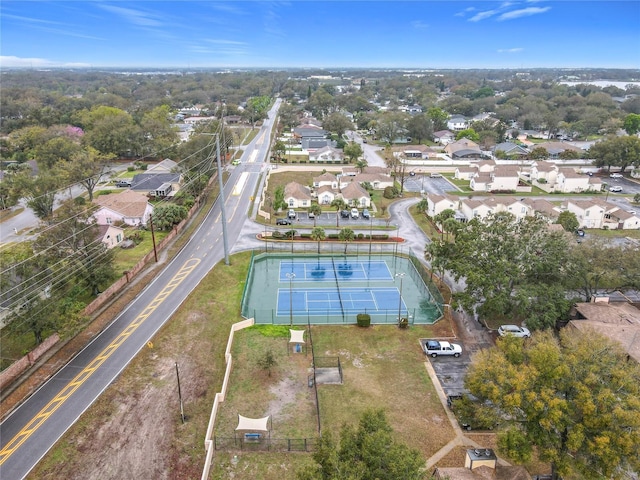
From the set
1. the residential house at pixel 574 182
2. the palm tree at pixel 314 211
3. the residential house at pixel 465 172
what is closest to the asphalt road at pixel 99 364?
the palm tree at pixel 314 211

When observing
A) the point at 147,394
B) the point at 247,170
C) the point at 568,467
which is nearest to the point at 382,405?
the point at 568,467

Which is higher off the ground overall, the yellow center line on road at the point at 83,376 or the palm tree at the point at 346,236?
the palm tree at the point at 346,236

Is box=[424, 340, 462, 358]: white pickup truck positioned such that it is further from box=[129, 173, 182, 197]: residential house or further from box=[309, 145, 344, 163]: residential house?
box=[309, 145, 344, 163]: residential house

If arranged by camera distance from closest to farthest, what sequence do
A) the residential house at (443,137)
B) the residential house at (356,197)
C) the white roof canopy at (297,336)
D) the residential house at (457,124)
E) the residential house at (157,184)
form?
1. the white roof canopy at (297,336)
2. the residential house at (356,197)
3. the residential house at (157,184)
4. the residential house at (443,137)
5. the residential house at (457,124)

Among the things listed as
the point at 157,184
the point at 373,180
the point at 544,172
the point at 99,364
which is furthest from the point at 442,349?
the point at 544,172

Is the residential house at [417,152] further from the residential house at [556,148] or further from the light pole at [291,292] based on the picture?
the light pole at [291,292]

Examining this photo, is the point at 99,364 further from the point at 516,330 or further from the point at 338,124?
the point at 338,124
